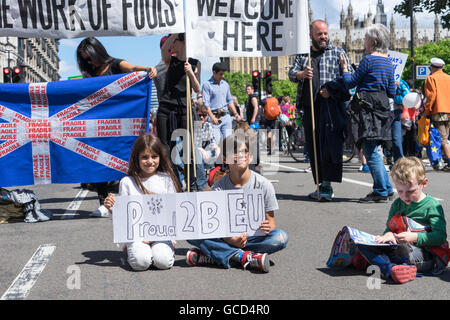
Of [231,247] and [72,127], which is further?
[72,127]

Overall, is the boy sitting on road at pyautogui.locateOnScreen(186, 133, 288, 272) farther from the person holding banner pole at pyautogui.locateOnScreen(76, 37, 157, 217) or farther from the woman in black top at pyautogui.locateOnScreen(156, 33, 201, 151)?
the person holding banner pole at pyautogui.locateOnScreen(76, 37, 157, 217)

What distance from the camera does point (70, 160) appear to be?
7344mm

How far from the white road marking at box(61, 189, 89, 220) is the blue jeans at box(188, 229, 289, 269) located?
10.6 ft

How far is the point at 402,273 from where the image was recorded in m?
3.98

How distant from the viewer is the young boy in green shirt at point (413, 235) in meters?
4.12

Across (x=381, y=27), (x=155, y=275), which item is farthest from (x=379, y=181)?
(x=155, y=275)

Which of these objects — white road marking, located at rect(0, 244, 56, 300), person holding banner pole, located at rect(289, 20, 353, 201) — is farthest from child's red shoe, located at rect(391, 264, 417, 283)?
person holding banner pole, located at rect(289, 20, 353, 201)

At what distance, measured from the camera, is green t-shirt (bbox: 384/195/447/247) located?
4121 mm

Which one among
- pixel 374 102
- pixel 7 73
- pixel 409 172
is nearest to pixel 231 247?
pixel 409 172

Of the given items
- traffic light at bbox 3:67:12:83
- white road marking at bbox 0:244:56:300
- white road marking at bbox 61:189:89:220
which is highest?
traffic light at bbox 3:67:12:83

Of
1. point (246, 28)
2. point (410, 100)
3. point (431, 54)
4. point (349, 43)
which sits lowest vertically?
point (410, 100)

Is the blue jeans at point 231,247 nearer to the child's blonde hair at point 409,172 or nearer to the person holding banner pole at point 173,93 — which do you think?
the child's blonde hair at point 409,172

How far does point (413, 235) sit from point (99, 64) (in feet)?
14.8

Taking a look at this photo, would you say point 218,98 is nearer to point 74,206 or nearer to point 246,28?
point 246,28
